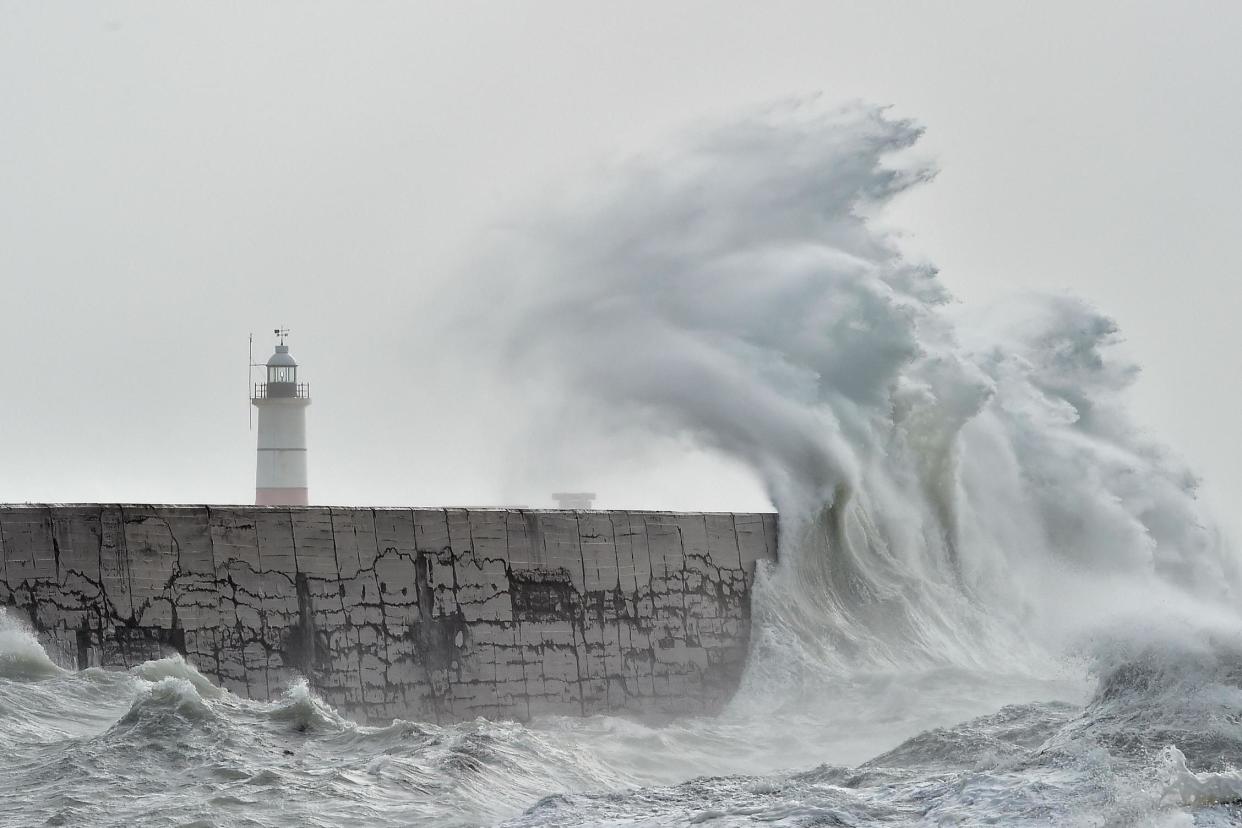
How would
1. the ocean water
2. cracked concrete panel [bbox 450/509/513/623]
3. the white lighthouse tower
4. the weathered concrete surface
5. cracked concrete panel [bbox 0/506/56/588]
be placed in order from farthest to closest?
the white lighthouse tower → cracked concrete panel [bbox 450/509/513/623] → the weathered concrete surface → cracked concrete panel [bbox 0/506/56/588] → the ocean water

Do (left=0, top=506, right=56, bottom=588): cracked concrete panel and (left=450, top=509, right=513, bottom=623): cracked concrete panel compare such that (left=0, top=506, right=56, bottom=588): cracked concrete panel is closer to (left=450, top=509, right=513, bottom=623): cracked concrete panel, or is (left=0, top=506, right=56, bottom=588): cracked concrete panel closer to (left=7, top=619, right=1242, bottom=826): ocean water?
(left=7, top=619, right=1242, bottom=826): ocean water

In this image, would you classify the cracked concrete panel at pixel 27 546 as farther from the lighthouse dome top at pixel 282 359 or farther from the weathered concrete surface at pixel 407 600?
the lighthouse dome top at pixel 282 359

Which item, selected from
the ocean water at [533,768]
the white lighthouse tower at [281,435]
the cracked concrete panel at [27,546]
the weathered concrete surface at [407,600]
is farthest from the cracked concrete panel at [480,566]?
the white lighthouse tower at [281,435]

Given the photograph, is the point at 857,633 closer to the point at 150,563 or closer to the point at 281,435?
the point at 150,563

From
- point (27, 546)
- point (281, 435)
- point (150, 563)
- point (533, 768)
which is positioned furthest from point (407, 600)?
point (281, 435)

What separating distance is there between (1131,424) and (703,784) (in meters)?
7.99

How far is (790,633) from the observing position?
11461mm

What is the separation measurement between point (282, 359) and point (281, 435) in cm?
111

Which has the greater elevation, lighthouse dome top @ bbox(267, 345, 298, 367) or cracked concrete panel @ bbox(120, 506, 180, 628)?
lighthouse dome top @ bbox(267, 345, 298, 367)

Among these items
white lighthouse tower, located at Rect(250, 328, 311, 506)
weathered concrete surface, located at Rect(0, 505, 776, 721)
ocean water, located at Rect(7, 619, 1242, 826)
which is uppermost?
white lighthouse tower, located at Rect(250, 328, 311, 506)

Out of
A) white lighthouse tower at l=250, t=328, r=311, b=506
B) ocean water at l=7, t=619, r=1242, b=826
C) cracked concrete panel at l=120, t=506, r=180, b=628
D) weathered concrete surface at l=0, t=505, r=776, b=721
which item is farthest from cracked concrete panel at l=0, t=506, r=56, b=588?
white lighthouse tower at l=250, t=328, r=311, b=506

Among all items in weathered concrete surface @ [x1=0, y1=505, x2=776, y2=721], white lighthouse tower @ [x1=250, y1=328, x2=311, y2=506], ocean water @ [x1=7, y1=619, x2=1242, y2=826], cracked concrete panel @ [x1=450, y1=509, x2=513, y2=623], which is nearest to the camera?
ocean water @ [x1=7, y1=619, x2=1242, y2=826]

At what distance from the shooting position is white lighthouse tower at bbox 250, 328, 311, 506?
66.9ft

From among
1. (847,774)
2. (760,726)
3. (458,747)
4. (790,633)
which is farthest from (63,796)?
(790,633)
